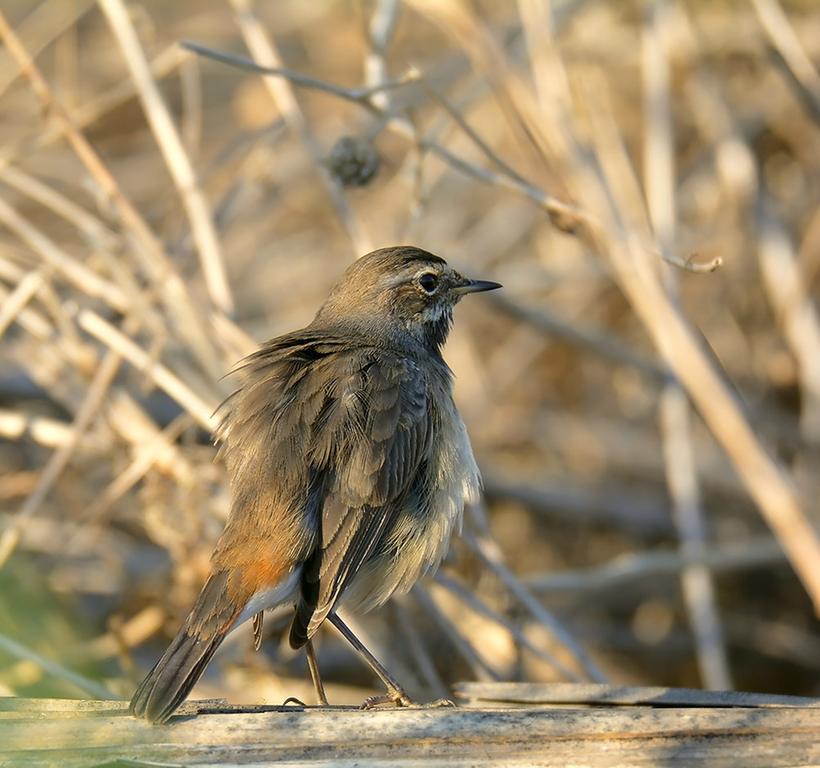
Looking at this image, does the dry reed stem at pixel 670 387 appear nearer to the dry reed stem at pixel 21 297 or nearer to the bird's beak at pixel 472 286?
the bird's beak at pixel 472 286

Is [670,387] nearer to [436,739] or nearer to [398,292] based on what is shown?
[398,292]

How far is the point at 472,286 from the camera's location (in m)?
4.85

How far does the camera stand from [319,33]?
8742 mm

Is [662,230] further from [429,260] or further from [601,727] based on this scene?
[601,727]

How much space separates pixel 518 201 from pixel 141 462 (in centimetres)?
385

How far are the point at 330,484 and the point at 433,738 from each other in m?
0.97

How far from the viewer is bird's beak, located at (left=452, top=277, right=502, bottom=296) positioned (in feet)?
15.8

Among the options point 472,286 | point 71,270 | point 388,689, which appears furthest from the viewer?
point 71,270

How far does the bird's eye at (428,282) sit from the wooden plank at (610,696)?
5.17ft

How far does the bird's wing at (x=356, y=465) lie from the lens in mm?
3771

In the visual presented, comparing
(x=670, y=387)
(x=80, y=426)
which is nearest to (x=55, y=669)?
(x=80, y=426)

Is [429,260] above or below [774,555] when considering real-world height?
above

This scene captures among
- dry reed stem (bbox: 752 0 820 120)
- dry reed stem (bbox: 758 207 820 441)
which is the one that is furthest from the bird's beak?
dry reed stem (bbox: 758 207 820 441)

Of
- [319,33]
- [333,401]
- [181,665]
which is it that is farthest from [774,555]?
[319,33]
